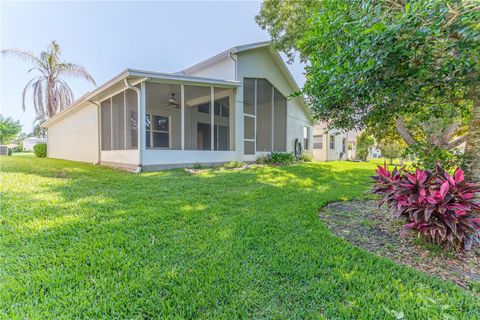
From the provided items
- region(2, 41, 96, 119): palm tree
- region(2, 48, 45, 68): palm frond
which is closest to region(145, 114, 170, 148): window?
region(2, 41, 96, 119): palm tree

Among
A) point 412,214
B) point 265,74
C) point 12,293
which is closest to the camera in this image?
point 12,293

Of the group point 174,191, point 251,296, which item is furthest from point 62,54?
point 251,296

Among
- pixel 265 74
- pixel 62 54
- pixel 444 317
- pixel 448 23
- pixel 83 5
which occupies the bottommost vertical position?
→ pixel 444 317

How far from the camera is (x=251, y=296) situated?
1.77 metres

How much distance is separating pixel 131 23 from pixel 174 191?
10.1m

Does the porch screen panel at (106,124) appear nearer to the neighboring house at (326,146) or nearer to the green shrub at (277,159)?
the green shrub at (277,159)

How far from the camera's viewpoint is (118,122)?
30.9ft

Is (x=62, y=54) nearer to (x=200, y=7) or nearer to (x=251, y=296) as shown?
(x=200, y=7)

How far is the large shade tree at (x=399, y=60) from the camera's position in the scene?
2.15m

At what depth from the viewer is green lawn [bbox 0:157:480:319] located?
1.65m

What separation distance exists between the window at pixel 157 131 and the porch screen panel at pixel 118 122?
57.5 inches

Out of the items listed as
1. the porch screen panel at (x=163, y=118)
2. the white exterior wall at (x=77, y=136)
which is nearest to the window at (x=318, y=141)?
the porch screen panel at (x=163, y=118)

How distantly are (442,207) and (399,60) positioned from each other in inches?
65.6

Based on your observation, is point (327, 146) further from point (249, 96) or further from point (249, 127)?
point (249, 96)
